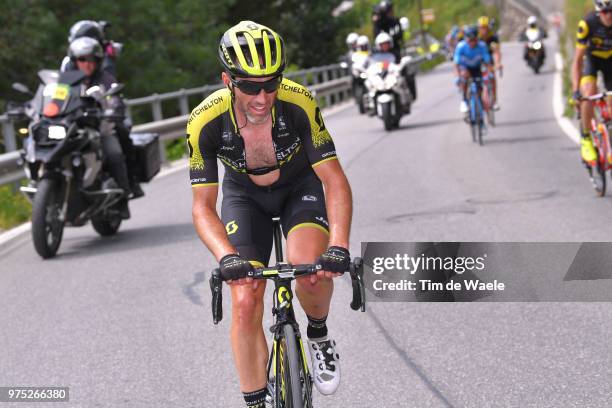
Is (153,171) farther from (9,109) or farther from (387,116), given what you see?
(387,116)

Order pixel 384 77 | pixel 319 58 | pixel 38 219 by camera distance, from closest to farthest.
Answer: pixel 38 219, pixel 384 77, pixel 319 58

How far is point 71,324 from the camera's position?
8062 mm

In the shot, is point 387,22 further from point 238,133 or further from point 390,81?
point 238,133

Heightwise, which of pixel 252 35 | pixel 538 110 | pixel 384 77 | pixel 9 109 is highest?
pixel 252 35

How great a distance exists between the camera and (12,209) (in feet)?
45.7

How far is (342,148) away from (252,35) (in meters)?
15.8

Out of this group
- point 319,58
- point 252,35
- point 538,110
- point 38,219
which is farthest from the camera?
point 319,58

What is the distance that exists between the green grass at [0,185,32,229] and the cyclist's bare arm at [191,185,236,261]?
8.68 metres

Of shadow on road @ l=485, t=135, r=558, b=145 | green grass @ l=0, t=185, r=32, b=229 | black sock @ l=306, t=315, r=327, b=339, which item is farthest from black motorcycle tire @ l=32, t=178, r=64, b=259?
shadow on road @ l=485, t=135, r=558, b=145

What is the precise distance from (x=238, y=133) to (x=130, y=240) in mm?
6842

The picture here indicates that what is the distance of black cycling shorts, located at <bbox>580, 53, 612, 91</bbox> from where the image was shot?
1190 centimetres

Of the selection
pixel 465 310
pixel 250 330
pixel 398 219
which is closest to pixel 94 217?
pixel 398 219

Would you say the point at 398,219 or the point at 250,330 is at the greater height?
the point at 250,330

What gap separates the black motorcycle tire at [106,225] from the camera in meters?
12.1
